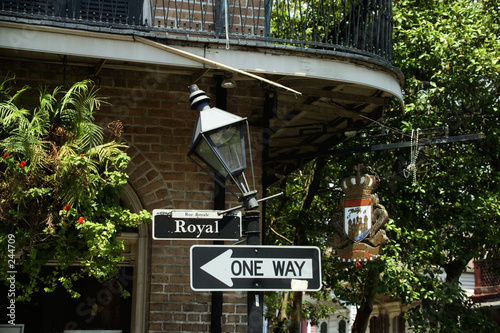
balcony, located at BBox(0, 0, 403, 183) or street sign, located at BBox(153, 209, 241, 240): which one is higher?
balcony, located at BBox(0, 0, 403, 183)

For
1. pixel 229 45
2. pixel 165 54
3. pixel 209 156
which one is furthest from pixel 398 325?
pixel 209 156

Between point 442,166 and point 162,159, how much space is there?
19.3ft

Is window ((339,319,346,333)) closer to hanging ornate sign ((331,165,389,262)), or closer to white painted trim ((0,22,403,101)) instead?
hanging ornate sign ((331,165,389,262))

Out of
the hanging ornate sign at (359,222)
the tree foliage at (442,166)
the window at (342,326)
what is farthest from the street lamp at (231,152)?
the window at (342,326)

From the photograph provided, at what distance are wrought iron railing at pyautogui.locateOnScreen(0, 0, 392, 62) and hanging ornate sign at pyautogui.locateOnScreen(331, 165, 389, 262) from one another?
1.36 metres

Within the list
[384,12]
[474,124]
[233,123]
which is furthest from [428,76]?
[233,123]

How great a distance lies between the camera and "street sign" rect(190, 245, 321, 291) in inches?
200

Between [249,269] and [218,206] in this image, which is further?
[218,206]

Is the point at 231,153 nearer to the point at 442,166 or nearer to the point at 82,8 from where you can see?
the point at 82,8

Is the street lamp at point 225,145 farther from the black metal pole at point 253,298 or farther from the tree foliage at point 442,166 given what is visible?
the tree foliage at point 442,166

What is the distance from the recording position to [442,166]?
1191 centimetres

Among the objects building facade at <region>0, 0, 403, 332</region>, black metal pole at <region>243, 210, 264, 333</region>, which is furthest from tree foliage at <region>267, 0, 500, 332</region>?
black metal pole at <region>243, 210, 264, 333</region>

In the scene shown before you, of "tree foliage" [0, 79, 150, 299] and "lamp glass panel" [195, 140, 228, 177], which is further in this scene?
"tree foliage" [0, 79, 150, 299]

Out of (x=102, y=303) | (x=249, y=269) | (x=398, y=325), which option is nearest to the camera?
(x=249, y=269)
